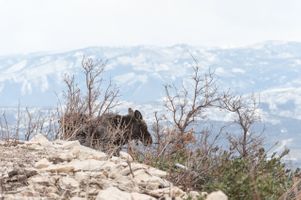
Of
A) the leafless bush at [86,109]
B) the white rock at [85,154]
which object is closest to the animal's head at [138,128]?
the leafless bush at [86,109]

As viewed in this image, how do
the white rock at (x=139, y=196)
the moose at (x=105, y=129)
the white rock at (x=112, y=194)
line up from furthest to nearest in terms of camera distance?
the moose at (x=105, y=129) < the white rock at (x=139, y=196) < the white rock at (x=112, y=194)

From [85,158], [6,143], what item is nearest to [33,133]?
[6,143]

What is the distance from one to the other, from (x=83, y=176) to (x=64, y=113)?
595 cm

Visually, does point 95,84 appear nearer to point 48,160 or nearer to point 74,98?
point 74,98

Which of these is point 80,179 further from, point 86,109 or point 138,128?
Result: point 86,109

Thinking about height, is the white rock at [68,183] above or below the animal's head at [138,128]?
above

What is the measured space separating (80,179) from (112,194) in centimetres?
71

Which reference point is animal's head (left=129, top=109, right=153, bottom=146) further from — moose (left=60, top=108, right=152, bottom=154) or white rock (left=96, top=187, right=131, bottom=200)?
white rock (left=96, top=187, right=131, bottom=200)

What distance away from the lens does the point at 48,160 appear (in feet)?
22.6

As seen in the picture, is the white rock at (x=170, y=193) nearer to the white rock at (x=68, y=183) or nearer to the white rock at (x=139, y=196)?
the white rock at (x=139, y=196)

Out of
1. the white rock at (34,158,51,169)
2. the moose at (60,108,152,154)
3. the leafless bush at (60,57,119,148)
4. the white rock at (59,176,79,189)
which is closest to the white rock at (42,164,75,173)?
the white rock at (34,158,51,169)

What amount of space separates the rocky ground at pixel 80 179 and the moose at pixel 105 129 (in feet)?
10.9

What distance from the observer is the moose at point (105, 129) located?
11.0 meters

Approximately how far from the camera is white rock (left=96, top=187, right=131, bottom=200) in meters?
5.36
